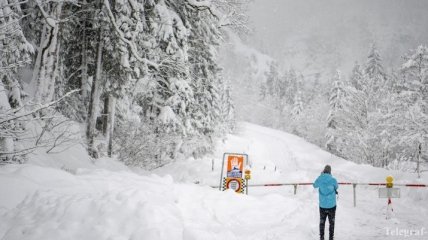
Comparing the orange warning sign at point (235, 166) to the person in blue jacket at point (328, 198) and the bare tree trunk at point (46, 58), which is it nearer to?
the person in blue jacket at point (328, 198)

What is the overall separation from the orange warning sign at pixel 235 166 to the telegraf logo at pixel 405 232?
15.3 ft

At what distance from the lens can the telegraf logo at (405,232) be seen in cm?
873

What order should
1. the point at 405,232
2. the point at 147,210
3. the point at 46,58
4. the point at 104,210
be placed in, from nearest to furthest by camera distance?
the point at 104,210 → the point at 147,210 → the point at 405,232 → the point at 46,58

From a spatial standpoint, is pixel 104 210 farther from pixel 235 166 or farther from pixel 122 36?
pixel 122 36

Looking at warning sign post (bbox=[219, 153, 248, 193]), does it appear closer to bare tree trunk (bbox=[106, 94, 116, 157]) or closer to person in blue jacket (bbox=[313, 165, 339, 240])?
person in blue jacket (bbox=[313, 165, 339, 240])

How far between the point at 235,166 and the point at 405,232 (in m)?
5.22

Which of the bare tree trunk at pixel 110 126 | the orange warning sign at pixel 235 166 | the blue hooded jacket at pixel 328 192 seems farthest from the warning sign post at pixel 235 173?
the bare tree trunk at pixel 110 126

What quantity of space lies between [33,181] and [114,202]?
1.88 meters

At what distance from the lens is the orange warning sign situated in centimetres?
1218

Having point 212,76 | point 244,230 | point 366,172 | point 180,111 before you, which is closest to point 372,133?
point 366,172

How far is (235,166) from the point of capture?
12.2m

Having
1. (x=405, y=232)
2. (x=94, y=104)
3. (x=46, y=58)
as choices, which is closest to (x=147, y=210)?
(x=405, y=232)

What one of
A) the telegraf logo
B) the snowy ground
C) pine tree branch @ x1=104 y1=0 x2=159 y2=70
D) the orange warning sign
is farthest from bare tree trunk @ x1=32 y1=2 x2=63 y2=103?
the telegraf logo

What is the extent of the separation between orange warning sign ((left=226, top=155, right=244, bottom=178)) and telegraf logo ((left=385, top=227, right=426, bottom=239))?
467 centimetres
